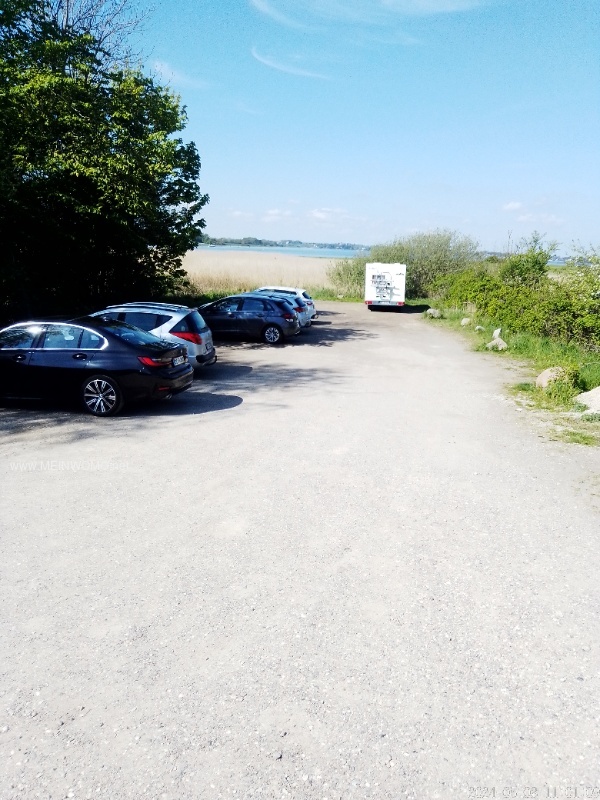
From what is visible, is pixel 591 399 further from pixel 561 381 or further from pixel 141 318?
pixel 141 318

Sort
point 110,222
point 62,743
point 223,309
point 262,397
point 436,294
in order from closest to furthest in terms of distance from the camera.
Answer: point 62,743 < point 262,397 < point 110,222 < point 223,309 < point 436,294

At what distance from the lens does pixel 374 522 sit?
5.91m

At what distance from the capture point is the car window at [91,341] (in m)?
9.80

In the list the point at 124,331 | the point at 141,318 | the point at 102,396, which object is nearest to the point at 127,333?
the point at 124,331

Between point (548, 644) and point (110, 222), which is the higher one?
point (110, 222)

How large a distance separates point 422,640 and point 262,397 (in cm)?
796

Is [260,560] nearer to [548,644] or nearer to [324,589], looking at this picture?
[324,589]

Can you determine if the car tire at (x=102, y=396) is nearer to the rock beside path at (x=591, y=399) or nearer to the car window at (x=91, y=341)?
the car window at (x=91, y=341)

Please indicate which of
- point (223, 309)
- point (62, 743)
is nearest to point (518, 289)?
point (223, 309)

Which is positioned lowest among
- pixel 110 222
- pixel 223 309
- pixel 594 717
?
pixel 594 717

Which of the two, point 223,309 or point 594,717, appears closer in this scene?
point 594,717

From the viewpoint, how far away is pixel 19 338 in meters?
10.1

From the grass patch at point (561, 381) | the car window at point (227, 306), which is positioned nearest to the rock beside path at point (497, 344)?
the grass patch at point (561, 381)

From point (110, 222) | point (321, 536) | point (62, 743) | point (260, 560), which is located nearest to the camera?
point (62, 743)
